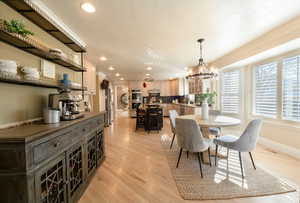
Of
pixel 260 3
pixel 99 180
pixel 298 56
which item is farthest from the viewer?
pixel 298 56

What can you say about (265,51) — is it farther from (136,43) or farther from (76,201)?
(76,201)

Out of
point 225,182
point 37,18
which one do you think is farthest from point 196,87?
point 37,18

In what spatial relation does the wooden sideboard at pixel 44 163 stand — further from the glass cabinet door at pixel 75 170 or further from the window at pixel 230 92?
the window at pixel 230 92

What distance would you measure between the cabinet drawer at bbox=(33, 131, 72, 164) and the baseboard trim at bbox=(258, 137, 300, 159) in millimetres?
4196

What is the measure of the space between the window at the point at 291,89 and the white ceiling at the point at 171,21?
1.07 meters

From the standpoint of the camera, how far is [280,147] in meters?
2.98

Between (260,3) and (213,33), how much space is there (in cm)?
85

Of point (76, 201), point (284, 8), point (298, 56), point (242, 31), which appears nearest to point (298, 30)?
point (284, 8)

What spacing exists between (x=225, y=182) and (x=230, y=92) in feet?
10.7

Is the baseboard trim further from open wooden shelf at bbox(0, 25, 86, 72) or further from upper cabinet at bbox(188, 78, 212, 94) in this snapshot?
open wooden shelf at bbox(0, 25, 86, 72)

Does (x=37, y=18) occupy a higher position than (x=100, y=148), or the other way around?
(x=37, y=18)

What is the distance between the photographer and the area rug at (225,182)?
5.64 ft

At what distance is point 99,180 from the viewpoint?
2049mm

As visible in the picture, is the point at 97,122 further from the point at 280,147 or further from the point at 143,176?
the point at 280,147
